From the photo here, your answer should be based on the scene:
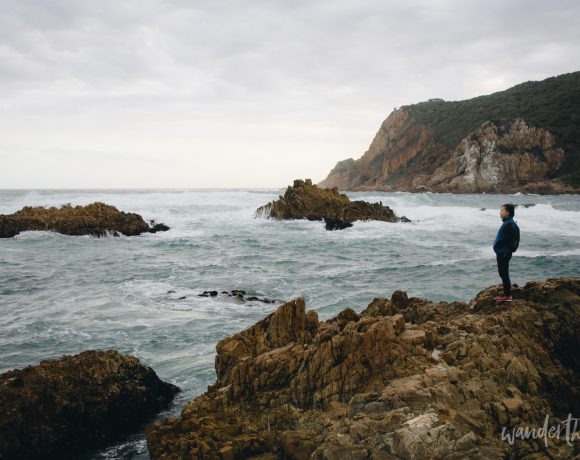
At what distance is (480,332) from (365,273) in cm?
1038

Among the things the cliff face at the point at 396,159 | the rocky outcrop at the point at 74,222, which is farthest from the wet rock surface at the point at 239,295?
the cliff face at the point at 396,159

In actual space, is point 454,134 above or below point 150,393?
above

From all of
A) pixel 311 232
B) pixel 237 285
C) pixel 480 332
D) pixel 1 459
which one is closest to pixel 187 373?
pixel 1 459

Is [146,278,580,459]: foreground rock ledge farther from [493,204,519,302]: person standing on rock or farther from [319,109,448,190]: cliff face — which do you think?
[319,109,448,190]: cliff face

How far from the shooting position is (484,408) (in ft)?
14.4

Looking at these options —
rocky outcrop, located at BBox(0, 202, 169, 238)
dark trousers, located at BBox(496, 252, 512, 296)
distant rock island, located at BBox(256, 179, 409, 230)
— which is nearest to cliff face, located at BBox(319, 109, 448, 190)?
distant rock island, located at BBox(256, 179, 409, 230)

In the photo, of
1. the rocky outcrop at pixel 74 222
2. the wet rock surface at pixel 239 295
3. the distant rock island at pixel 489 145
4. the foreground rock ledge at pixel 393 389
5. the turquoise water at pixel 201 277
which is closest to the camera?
the foreground rock ledge at pixel 393 389

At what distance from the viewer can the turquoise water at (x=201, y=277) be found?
931cm

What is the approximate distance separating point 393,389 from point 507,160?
298 feet

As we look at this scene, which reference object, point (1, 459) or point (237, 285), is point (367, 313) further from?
point (237, 285)

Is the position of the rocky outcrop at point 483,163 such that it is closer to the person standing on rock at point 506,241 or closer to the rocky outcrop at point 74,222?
the rocky outcrop at point 74,222

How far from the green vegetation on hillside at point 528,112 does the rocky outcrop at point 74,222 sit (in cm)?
7338

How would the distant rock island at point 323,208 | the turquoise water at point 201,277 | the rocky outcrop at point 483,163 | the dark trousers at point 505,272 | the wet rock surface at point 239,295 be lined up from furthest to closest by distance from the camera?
the rocky outcrop at point 483,163
the distant rock island at point 323,208
the wet rock surface at point 239,295
the turquoise water at point 201,277
the dark trousers at point 505,272

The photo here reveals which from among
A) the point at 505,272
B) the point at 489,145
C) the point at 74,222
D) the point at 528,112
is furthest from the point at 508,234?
the point at 528,112
